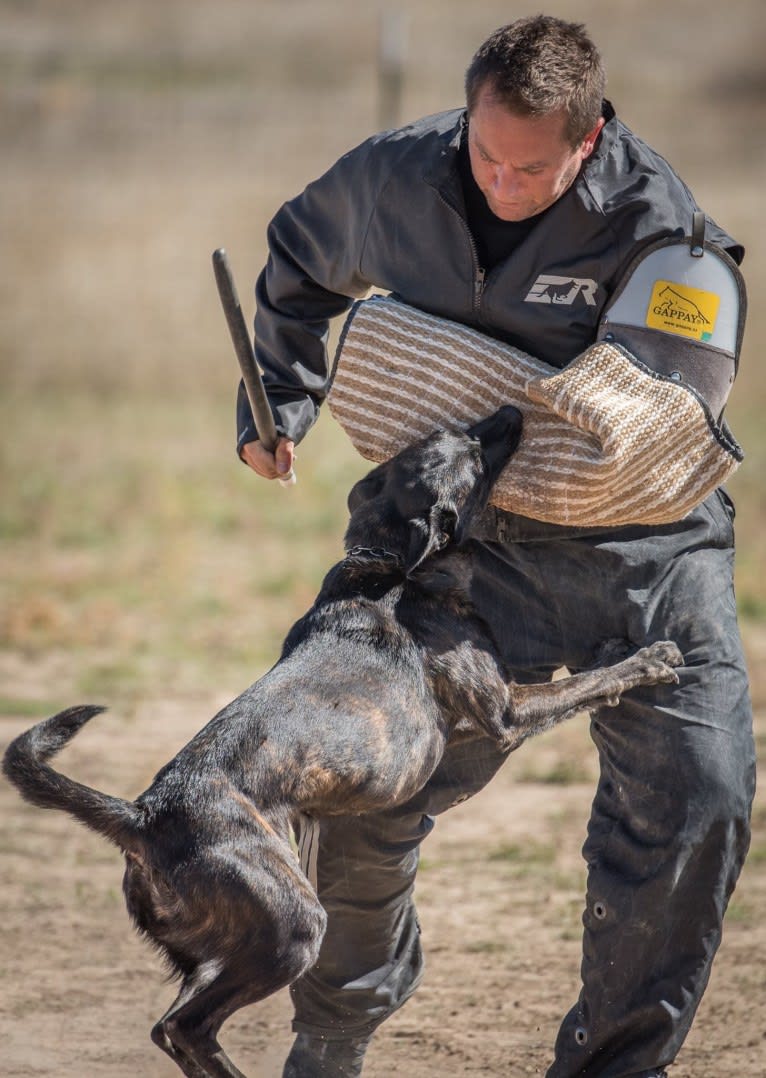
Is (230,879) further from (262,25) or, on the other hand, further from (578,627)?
(262,25)

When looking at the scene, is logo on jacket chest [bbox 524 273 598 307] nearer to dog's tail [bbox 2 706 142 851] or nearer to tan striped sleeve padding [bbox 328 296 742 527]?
tan striped sleeve padding [bbox 328 296 742 527]

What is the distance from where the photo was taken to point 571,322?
10.7ft

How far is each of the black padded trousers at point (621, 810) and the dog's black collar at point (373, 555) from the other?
228 mm

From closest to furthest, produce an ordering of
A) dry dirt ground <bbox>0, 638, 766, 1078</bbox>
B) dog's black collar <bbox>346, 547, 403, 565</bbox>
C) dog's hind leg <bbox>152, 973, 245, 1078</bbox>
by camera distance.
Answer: dog's hind leg <bbox>152, 973, 245, 1078</bbox> → dog's black collar <bbox>346, 547, 403, 565</bbox> → dry dirt ground <bbox>0, 638, 766, 1078</bbox>

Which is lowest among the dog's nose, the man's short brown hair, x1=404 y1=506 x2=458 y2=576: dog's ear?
x1=404 y1=506 x2=458 y2=576: dog's ear

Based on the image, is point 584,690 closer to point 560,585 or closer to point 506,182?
point 560,585

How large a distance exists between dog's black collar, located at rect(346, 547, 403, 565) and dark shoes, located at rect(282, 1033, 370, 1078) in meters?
1.32

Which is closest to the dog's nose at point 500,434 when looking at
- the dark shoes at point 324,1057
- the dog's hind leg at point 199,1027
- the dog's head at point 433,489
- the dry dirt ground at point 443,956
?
the dog's head at point 433,489

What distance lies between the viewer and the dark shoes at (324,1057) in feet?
12.1

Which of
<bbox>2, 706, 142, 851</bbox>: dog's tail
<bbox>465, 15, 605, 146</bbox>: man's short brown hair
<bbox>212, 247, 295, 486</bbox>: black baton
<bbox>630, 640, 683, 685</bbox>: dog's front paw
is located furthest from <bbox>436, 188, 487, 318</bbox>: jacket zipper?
<bbox>2, 706, 142, 851</bbox>: dog's tail

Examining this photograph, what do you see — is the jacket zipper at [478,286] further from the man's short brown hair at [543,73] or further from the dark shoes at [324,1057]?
the dark shoes at [324,1057]

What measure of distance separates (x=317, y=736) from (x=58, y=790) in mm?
620

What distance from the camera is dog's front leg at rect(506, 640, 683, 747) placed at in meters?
3.30

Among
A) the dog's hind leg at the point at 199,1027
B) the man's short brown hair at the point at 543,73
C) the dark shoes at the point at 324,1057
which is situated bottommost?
the dark shoes at the point at 324,1057
